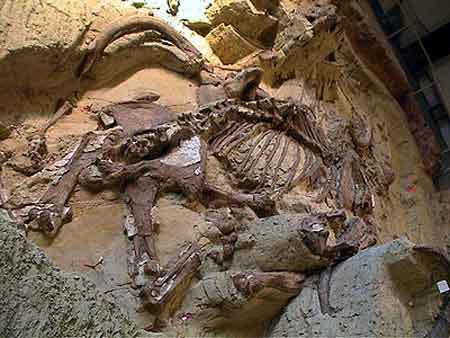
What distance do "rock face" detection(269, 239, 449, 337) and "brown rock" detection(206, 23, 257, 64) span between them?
63.2 inches

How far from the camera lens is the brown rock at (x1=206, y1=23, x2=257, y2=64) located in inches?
130

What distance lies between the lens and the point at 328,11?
356cm

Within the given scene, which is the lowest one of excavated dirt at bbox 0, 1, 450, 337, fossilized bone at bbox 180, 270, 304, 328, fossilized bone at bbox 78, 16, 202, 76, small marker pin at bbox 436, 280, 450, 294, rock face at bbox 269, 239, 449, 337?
small marker pin at bbox 436, 280, 450, 294

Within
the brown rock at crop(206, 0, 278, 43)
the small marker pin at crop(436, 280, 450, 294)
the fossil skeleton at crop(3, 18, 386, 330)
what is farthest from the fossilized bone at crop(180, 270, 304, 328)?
the brown rock at crop(206, 0, 278, 43)

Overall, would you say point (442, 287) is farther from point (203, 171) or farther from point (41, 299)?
point (41, 299)

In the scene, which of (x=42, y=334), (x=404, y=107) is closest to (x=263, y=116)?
(x=42, y=334)

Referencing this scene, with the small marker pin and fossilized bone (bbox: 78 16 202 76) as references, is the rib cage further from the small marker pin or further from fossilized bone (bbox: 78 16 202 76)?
the small marker pin

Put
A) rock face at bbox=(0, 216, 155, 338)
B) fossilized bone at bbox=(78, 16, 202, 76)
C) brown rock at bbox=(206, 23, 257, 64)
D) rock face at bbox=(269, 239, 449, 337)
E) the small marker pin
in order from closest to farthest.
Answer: rock face at bbox=(0, 216, 155, 338)
rock face at bbox=(269, 239, 449, 337)
the small marker pin
fossilized bone at bbox=(78, 16, 202, 76)
brown rock at bbox=(206, 23, 257, 64)

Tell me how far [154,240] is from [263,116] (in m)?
1.08

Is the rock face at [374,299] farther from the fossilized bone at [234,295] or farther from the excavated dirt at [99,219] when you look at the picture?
the excavated dirt at [99,219]

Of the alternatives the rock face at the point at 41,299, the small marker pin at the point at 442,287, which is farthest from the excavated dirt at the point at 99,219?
the small marker pin at the point at 442,287

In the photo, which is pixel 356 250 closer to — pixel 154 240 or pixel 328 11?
pixel 154 240

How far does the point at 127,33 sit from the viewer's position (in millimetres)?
2768

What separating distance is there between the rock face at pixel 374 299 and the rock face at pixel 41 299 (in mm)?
856
